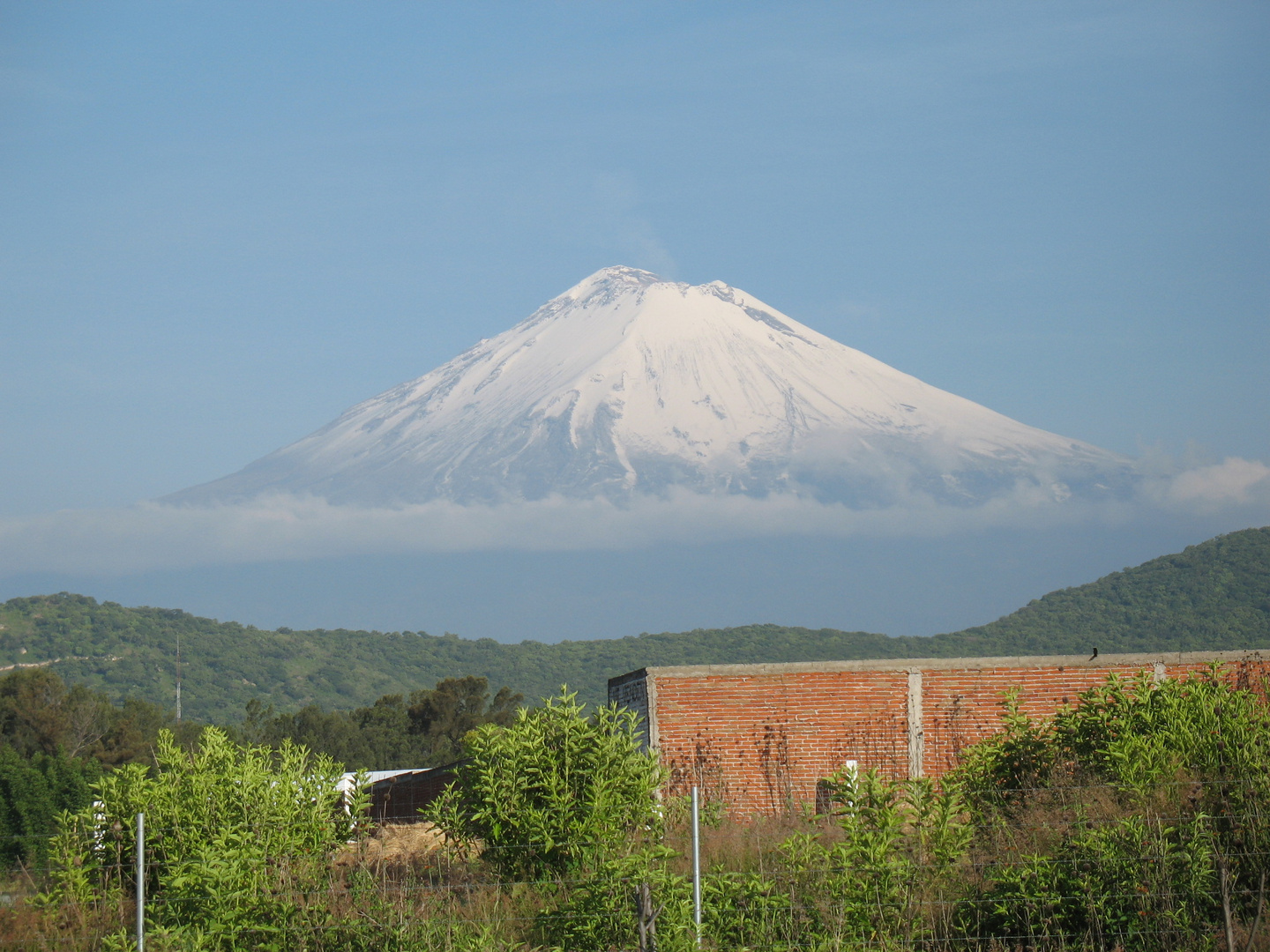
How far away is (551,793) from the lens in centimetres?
1016

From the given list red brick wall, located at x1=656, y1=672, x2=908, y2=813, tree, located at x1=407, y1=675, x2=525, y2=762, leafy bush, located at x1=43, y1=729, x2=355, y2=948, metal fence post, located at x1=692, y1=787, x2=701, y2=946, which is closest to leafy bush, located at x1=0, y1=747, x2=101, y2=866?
red brick wall, located at x1=656, y1=672, x2=908, y2=813

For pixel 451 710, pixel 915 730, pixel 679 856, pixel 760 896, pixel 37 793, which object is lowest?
pixel 37 793

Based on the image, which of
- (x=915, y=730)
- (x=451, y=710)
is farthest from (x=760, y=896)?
(x=451, y=710)

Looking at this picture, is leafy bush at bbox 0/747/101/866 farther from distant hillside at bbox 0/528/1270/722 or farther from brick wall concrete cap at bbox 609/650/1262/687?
distant hillside at bbox 0/528/1270/722

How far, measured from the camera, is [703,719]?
18.6 m

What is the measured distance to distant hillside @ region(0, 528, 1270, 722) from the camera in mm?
81438

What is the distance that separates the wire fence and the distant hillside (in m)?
67.2

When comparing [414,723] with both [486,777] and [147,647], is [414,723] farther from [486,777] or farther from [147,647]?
[486,777]

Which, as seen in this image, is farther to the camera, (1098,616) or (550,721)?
(1098,616)

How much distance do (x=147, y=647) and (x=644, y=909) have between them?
100 m

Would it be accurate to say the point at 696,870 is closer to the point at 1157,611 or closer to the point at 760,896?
the point at 760,896

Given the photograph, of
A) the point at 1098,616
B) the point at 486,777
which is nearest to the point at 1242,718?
A: the point at 486,777

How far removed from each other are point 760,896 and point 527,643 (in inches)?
4368

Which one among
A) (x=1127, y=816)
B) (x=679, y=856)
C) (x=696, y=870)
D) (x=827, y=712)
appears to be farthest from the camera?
(x=827, y=712)
